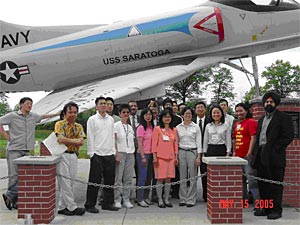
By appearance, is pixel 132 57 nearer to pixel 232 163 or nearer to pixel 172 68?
pixel 172 68

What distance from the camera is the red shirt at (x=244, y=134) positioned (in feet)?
18.3

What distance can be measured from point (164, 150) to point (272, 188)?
1681 mm

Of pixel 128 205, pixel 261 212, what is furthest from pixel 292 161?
pixel 128 205

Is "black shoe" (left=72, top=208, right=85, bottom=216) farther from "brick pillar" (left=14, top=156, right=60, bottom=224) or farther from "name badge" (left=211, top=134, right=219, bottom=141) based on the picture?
"name badge" (left=211, top=134, right=219, bottom=141)

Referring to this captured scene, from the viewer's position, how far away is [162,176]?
18.8 feet

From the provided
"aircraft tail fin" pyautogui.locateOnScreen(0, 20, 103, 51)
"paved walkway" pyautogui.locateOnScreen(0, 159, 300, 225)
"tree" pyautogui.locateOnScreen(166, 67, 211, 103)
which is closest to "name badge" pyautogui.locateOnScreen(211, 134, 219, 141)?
"paved walkway" pyautogui.locateOnScreen(0, 159, 300, 225)

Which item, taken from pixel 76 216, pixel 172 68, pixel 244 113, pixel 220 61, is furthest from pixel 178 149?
pixel 220 61

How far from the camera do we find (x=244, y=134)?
222 inches

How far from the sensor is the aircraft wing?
314 inches

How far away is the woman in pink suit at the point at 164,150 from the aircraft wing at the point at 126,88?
210 centimetres

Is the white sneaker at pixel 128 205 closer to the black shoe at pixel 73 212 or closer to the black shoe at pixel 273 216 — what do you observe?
the black shoe at pixel 73 212

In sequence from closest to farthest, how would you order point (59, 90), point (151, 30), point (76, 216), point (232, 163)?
point (232, 163) < point (76, 216) < point (151, 30) < point (59, 90)

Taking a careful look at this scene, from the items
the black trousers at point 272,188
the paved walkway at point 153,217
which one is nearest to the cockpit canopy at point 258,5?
the black trousers at point 272,188

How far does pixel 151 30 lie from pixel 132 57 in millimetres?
822
